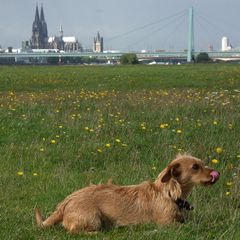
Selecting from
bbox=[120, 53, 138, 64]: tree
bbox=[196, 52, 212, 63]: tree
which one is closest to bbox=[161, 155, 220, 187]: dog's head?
bbox=[120, 53, 138, 64]: tree

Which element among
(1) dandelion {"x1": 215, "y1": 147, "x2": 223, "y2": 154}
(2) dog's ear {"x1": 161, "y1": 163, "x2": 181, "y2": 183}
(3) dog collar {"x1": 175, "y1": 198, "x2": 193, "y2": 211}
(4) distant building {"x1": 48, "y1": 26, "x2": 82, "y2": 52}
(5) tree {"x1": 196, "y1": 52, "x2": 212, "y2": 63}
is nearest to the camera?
(2) dog's ear {"x1": 161, "y1": 163, "x2": 181, "y2": 183}

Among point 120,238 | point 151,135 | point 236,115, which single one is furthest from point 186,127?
point 120,238

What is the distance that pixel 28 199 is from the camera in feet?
20.0

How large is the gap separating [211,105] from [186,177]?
7346 mm

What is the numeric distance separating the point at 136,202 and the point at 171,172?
0.47 metres

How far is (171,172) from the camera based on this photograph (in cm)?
497

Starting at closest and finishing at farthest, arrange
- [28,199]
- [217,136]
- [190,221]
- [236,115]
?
[190,221] < [28,199] < [217,136] < [236,115]

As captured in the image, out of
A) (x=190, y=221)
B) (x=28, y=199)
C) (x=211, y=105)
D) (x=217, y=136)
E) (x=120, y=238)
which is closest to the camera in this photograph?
(x=120, y=238)

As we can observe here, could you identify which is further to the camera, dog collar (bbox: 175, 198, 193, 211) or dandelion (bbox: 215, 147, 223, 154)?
dandelion (bbox: 215, 147, 223, 154)

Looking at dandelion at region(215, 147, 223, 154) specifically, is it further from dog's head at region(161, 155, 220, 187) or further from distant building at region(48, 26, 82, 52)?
distant building at region(48, 26, 82, 52)

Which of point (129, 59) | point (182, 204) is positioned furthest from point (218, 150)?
point (129, 59)

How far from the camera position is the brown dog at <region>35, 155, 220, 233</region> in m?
4.98

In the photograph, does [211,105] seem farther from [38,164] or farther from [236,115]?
[38,164]

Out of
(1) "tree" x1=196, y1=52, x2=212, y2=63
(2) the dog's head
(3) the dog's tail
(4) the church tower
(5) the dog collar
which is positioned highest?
(4) the church tower
